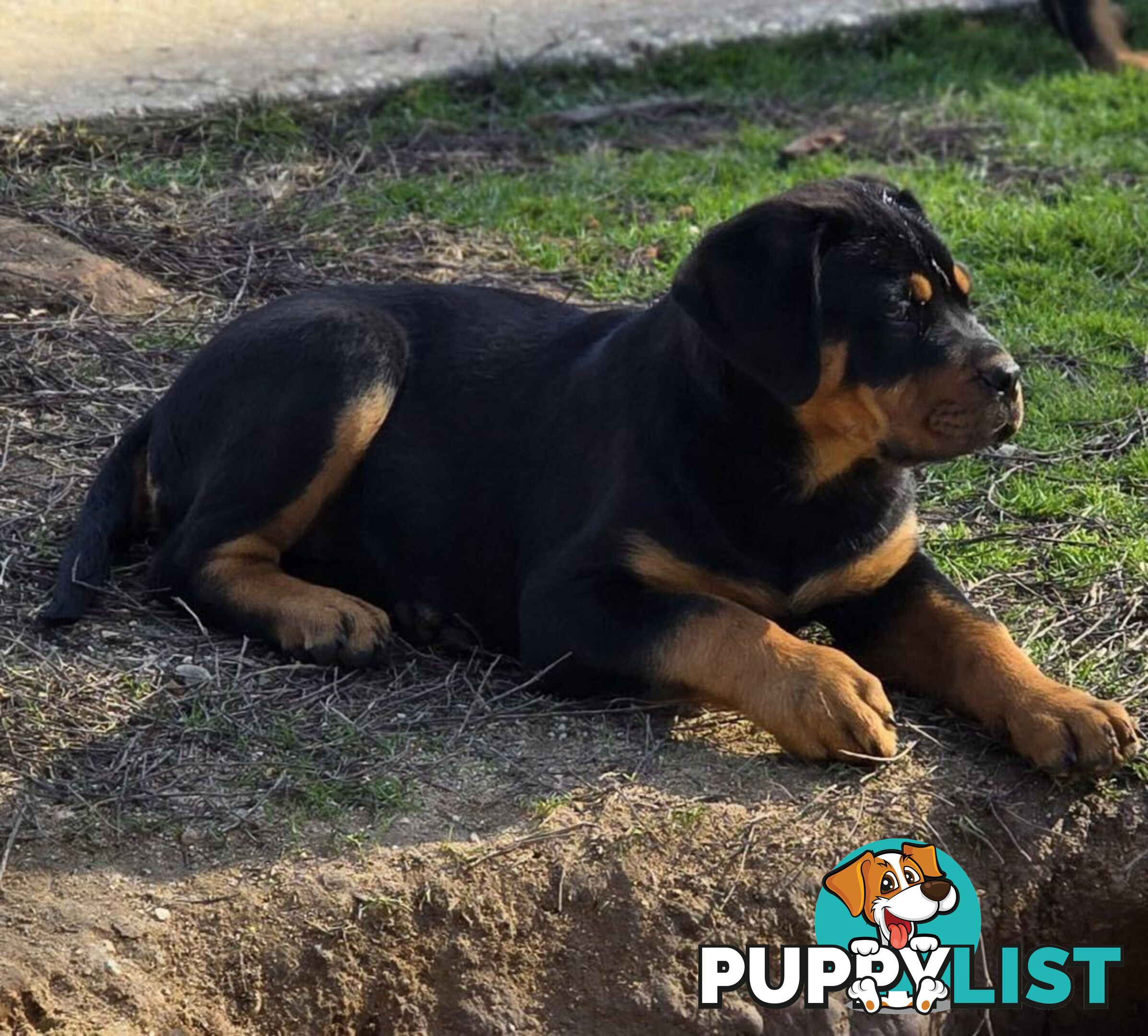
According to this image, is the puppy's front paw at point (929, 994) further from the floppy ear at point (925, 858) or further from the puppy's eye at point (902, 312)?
the puppy's eye at point (902, 312)

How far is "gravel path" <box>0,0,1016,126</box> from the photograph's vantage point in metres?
7.91

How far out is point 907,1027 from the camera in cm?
396

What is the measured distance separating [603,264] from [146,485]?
2423 millimetres

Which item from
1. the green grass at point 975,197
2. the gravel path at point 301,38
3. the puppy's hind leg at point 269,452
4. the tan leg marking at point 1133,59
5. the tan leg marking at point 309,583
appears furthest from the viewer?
the tan leg marking at point 1133,59

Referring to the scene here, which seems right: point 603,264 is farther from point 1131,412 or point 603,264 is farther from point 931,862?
point 931,862

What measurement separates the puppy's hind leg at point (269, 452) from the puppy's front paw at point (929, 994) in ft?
4.83

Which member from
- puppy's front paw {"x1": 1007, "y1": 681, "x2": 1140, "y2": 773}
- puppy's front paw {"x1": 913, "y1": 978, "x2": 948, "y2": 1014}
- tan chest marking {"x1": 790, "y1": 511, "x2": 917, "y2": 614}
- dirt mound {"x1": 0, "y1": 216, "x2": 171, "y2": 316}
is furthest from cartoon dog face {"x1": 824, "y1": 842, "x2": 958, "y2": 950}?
dirt mound {"x1": 0, "y1": 216, "x2": 171, "y2": 316}

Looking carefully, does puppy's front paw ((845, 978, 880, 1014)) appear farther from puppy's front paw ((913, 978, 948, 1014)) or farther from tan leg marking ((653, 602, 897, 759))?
tan leg marking ((653, 602, 897, 759))

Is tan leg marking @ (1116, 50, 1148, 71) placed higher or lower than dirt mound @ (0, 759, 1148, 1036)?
higher

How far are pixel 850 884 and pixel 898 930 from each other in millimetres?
147

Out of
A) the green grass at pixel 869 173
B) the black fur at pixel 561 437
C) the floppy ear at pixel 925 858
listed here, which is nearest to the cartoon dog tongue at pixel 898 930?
the floppy ear at pixel 925 858

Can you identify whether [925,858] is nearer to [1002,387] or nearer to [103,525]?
[1002,387]

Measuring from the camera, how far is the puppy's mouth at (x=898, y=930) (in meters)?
3.95

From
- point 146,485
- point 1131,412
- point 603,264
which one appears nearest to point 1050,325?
point 1131,412
